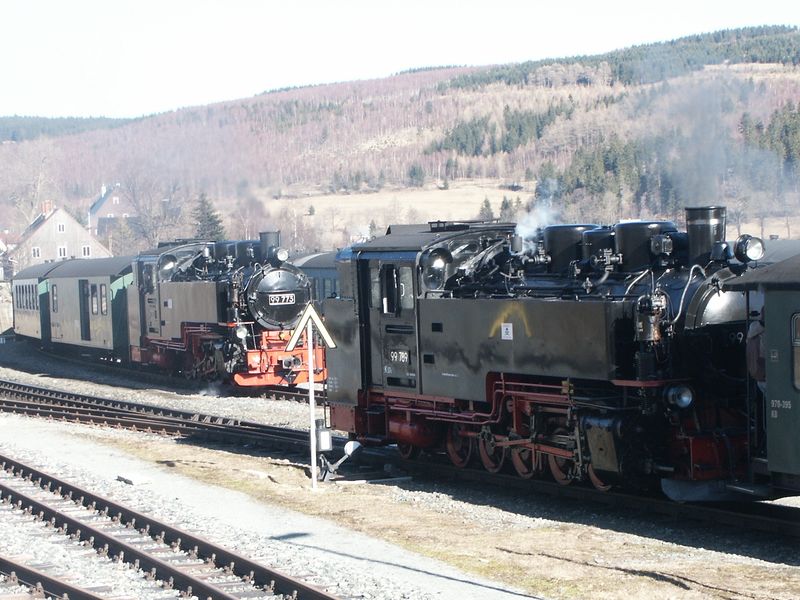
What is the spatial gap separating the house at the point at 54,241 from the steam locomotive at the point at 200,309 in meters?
55.7

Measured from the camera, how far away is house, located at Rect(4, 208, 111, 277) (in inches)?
3573

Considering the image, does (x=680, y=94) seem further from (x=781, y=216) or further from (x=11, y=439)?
(x=11, y=439)

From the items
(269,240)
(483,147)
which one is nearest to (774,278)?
(269,240)

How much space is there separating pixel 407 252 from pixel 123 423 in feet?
31.4

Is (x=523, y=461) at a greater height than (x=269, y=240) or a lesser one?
lesser

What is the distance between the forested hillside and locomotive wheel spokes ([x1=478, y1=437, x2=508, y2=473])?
16.1ft

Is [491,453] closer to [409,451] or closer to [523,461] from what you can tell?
[523,461]

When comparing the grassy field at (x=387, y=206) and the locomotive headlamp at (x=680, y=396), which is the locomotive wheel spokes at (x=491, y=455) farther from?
the grassy field at (x=387, y=206)

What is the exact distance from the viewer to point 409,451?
15961 millimetres

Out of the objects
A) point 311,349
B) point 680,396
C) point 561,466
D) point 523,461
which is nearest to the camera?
point 680,396

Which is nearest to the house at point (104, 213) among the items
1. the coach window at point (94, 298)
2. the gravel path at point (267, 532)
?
the coach window at point (94, 298)

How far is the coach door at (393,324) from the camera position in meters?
15.1

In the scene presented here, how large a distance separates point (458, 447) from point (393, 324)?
6.25ft

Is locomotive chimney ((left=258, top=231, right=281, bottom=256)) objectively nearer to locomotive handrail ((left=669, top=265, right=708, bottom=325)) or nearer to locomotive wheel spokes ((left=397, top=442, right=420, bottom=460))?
locomotive wheel spokes ((left=397, top=442, right=420, bottom=460))
